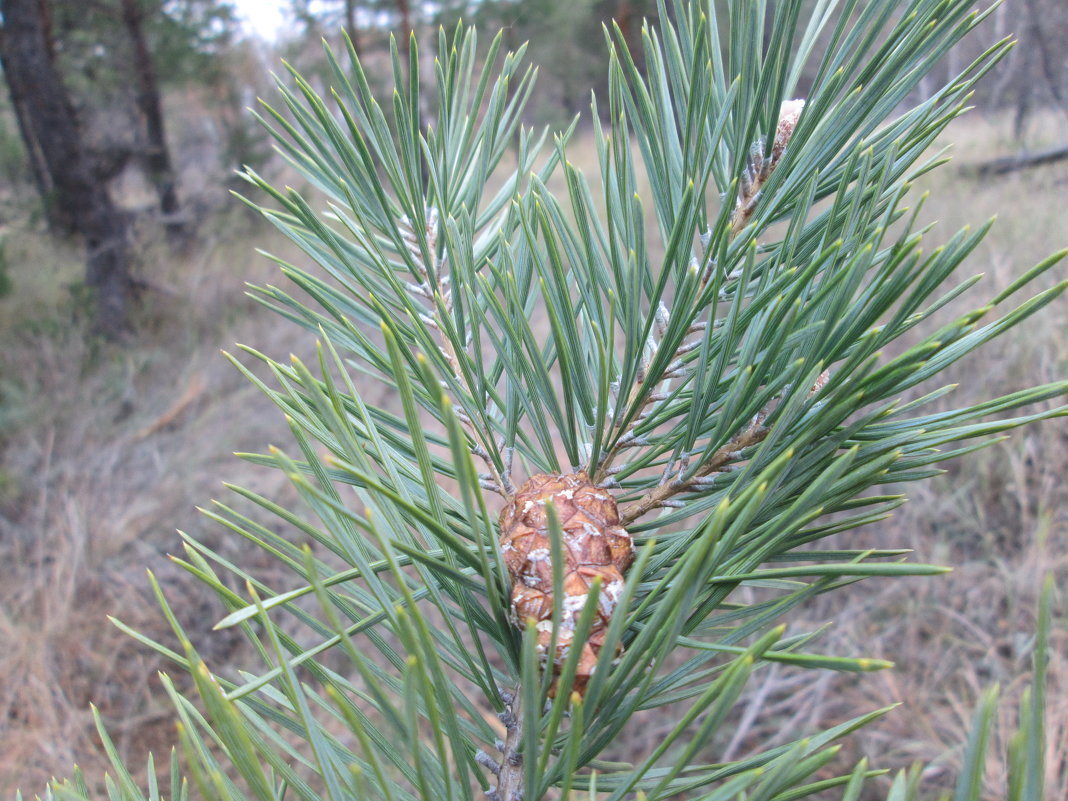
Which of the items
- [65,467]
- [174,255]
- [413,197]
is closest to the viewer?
[413,197]

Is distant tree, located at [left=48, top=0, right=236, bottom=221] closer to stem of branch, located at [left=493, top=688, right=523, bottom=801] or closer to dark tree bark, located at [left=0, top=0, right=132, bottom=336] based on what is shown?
dark tree bark, located at [left=0, top=0, right=132, bottom=336]

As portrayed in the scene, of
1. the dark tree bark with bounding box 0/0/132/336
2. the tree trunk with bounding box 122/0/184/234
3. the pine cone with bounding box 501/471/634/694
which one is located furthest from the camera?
the tree trunk with bounding box 122/0/184/234

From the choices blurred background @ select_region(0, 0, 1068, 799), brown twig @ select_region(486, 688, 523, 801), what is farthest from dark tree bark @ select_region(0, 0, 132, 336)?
brown twig @ select_region(486, 688, 523, 801)

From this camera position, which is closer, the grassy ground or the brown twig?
the brown twig

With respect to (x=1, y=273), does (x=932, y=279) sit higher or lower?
lower

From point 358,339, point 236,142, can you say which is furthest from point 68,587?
point 236,142

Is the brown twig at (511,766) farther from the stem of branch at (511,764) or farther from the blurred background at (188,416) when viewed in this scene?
the blurred background at (188,416)

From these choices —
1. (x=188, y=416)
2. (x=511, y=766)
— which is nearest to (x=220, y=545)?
(x=188, y=416)

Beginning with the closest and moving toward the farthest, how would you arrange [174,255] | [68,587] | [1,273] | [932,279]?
1. [932,279]
2. [68,587]
3. [1,273]
4. [174,255]

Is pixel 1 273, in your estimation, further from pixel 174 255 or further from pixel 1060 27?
pixel 1060 27
